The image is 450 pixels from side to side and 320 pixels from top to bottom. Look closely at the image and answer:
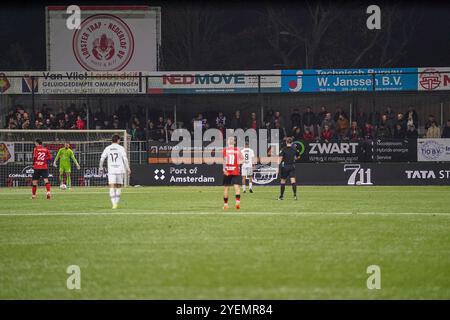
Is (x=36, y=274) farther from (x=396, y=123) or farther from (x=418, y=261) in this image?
(x=396, y=123)

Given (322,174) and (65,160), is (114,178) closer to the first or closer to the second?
(65,160)

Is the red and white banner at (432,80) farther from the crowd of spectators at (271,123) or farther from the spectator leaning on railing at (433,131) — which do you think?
the spectator leaning on railing at (433,131)

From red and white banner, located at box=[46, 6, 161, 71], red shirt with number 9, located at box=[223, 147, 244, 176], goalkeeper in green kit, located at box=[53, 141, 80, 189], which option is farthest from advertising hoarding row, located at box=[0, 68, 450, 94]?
red shirt with number 9, located at box=[223, 147, 244, 176]

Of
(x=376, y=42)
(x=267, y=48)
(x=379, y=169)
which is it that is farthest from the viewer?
(x=267, y=48)

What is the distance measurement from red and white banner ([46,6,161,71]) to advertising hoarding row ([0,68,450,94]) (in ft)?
4.55

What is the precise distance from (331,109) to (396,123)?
4.81m

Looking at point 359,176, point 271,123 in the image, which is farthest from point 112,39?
point 359,176

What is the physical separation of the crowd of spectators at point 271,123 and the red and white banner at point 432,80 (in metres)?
1.25

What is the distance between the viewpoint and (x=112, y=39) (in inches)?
1550

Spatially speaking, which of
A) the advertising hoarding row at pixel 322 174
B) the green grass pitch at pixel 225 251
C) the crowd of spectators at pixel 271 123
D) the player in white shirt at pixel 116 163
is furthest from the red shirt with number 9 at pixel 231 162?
the advertising hoarding row at pixel 322 174

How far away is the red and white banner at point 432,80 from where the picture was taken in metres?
36.8

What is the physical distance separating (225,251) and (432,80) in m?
26.7
